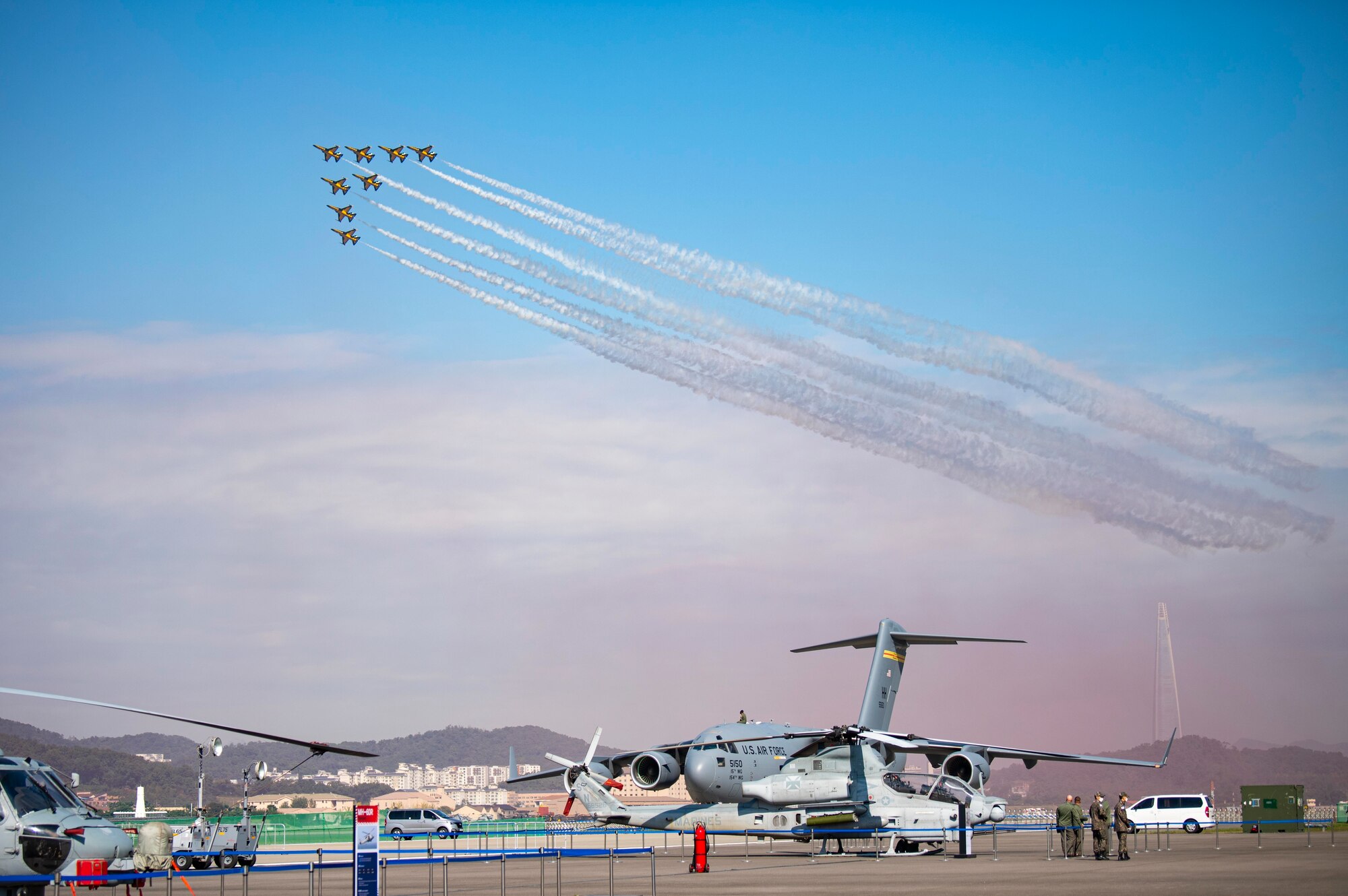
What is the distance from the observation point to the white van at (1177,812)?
42.8 metres

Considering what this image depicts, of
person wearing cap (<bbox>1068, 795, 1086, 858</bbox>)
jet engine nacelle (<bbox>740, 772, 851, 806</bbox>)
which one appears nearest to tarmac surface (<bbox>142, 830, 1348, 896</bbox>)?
person wearing cap (<bbox>1068, 795, 1086, 858</bbox>)

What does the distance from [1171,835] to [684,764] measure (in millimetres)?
19619

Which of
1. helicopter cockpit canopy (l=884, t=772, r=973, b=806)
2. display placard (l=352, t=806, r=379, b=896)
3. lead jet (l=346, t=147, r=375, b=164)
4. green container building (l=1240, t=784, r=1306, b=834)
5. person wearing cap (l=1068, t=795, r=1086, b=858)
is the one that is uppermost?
lead jet (l=346, t=147, r=375, b=164)

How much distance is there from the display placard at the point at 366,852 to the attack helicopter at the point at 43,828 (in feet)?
2.98

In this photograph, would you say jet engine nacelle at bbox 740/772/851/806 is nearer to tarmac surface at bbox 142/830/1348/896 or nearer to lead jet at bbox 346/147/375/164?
tarmac surface at bbox 142/830/1348/896

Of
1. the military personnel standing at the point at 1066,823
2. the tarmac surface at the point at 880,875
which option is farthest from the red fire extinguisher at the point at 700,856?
the military personnel standing at the point at 1066,823

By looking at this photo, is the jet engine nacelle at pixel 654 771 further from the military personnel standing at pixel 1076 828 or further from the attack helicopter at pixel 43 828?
the attack helicopter at pixel 43 828

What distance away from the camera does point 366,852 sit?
45.0 feet

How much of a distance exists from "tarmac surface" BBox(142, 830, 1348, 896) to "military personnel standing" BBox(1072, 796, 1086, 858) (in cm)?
57

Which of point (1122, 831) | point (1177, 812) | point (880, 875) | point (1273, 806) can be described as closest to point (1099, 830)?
point (1122, 831)

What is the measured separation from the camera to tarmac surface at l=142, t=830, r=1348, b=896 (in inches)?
739

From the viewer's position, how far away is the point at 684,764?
3416 centimetres

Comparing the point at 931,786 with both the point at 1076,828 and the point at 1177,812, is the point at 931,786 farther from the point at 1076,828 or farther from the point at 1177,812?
the point at 1177,812

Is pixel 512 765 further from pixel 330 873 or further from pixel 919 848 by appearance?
pixel 919 848
